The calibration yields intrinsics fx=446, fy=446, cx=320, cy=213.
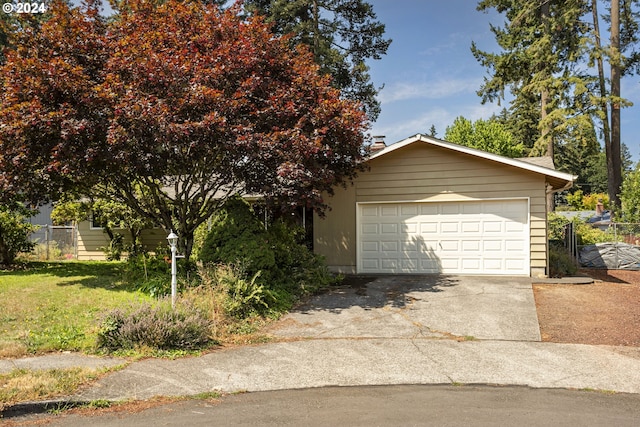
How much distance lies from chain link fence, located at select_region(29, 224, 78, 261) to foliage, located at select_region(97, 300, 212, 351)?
11125 mm

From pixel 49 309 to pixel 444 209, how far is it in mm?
9277

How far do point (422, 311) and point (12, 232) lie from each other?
10979 mm

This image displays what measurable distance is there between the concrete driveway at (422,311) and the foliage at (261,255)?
548 millimetres

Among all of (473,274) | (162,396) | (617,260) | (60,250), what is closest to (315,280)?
(473,274)

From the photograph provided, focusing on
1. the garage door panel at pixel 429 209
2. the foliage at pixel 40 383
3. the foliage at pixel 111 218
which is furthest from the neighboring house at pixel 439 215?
the foliage at pixel 40 383

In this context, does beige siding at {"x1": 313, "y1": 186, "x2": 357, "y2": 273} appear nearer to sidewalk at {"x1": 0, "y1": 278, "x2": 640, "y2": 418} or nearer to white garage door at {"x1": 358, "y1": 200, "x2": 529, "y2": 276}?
white garage door at {"x1": 358, "y1": 200, "x2": 529, "y2": 276}

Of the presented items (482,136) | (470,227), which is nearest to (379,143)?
(470,227)

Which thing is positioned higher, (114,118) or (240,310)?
(114,118)

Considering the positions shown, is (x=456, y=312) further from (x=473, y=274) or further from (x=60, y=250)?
(x=60, y=250)

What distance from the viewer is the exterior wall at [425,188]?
37.1 feet

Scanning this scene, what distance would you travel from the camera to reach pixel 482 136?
26.8 meters

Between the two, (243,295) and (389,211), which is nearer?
(243,295)

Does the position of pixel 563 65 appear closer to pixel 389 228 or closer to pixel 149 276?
pixel 389 228

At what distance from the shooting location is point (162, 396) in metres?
4.59
